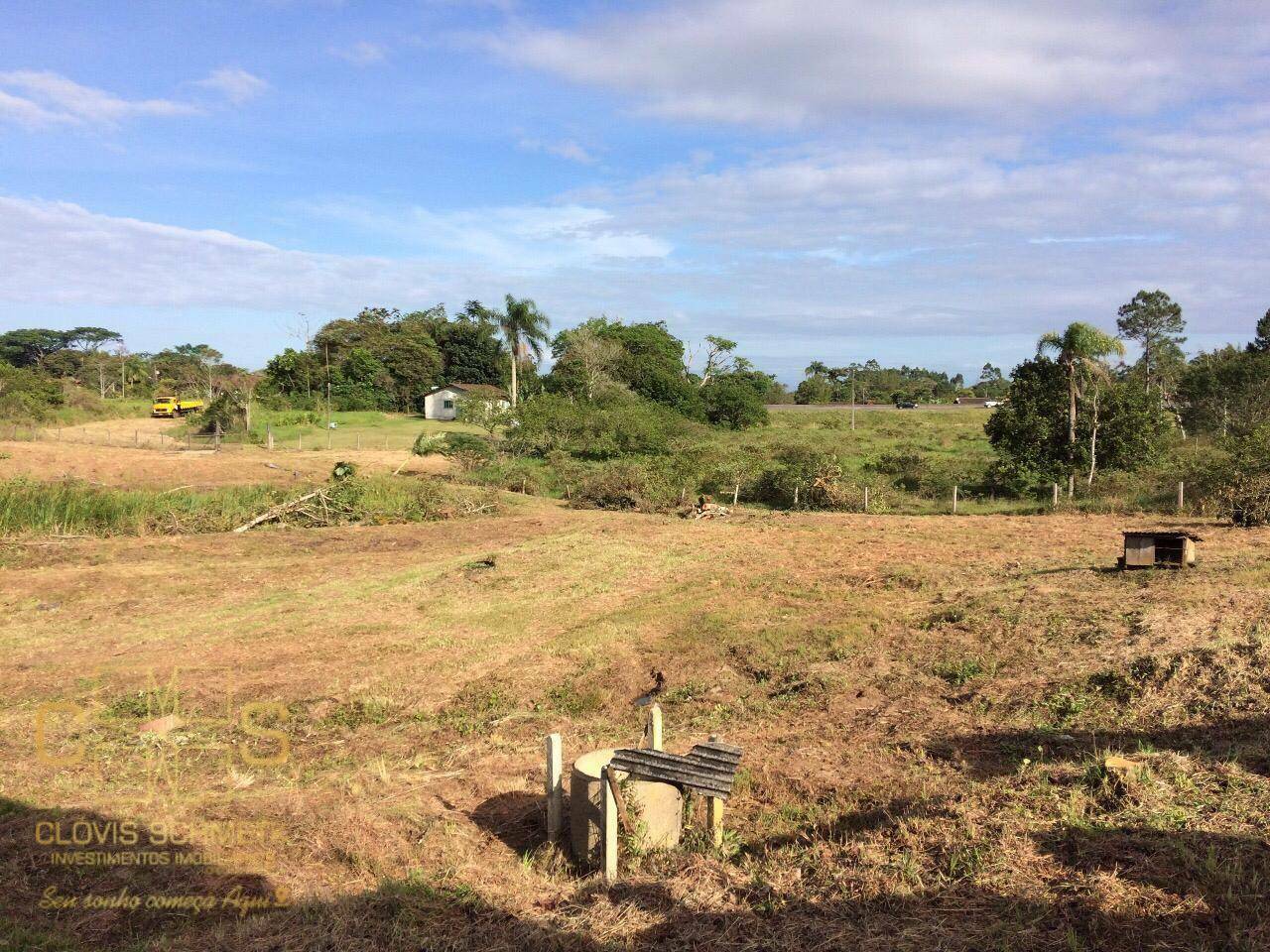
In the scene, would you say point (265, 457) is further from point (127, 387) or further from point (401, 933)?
point (127, 387)

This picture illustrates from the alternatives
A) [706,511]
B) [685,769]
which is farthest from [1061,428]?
[685,769]

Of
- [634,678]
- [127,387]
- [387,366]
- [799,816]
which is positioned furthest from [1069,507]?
[127,387]

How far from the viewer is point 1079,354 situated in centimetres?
2173

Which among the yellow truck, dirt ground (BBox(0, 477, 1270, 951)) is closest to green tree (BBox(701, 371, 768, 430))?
the yellow truck

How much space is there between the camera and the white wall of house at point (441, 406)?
52.1 meters

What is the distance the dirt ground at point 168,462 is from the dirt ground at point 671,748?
34.6 feet

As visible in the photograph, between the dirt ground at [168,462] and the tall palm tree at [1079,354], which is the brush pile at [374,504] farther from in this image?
the tall palm tree at [1079,354]

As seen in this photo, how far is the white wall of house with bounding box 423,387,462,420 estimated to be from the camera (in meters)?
52.1

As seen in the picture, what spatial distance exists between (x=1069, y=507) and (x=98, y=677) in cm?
1963

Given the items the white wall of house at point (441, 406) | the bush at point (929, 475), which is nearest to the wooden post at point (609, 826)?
the bush at point (929, 475)

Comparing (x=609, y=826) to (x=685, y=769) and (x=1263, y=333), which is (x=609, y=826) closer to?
(x=685, y=769)

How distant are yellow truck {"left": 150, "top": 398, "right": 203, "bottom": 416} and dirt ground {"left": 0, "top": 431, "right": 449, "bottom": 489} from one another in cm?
1154

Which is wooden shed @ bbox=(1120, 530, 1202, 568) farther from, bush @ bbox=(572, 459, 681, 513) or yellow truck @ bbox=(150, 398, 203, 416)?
yellow truck @ bbox=(150, 398, 203, 416)

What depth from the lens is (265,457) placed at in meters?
30.2
